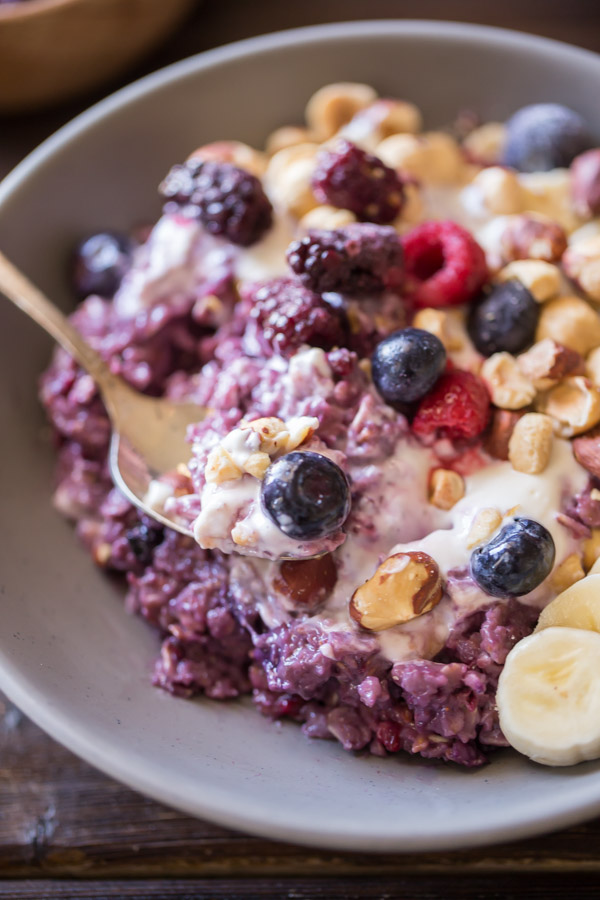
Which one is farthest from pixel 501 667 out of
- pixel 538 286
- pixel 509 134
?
pixel 509 134

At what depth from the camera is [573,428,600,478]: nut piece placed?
1560mm

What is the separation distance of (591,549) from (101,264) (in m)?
1.32

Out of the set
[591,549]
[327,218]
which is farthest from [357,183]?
[591,549]

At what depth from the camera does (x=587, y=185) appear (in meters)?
1.95

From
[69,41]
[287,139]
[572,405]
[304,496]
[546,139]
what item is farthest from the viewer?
[69,41]

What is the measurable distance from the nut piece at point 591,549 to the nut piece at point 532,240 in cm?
64

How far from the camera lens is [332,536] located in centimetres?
148

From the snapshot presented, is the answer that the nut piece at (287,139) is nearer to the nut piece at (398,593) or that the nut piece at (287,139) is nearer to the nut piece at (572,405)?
the nut piece at (572,405)

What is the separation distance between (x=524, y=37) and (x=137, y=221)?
1.14m

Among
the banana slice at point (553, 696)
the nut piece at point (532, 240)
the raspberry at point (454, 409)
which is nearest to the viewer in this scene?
the banana slice at point (553, 696)

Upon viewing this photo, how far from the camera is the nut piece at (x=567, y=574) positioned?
1.50 meters

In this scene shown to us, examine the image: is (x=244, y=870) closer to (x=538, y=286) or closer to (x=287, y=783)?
(x=287, y=783)

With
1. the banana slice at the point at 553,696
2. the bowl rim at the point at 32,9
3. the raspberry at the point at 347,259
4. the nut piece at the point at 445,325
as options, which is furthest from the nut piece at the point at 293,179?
the banana slice at the point at 553,696

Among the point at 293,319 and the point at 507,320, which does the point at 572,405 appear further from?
the point at 293,319
